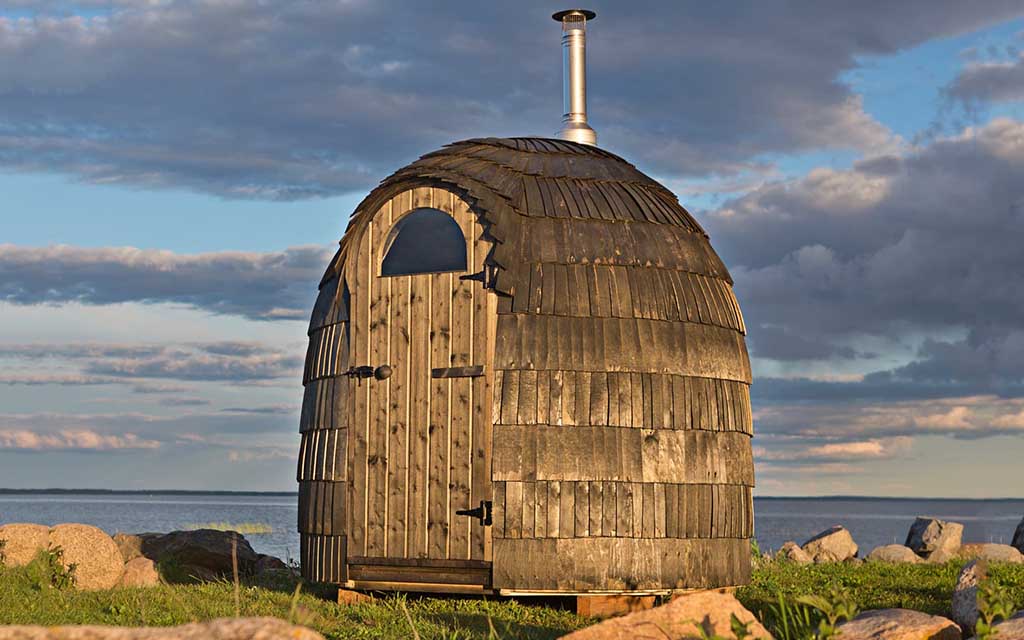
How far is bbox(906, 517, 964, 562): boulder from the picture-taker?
24.5 meters

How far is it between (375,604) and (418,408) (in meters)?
2.49

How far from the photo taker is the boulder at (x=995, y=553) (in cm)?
2245

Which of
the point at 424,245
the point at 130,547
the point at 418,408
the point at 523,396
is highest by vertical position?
the point at 424,245

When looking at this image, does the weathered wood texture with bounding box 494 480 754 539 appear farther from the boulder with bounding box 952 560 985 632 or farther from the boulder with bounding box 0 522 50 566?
the boulder with bounding box 0 522 50 566

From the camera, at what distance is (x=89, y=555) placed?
17969 mm

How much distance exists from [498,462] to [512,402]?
71 centimetres

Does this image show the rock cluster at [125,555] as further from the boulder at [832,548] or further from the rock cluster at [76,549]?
the boulder at [832,548]

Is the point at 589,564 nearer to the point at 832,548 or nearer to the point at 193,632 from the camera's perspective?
the point at 193,632

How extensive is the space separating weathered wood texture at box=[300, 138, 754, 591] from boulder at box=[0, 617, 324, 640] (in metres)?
8.48

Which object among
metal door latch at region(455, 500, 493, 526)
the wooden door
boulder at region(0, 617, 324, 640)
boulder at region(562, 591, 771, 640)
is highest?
the wooden door

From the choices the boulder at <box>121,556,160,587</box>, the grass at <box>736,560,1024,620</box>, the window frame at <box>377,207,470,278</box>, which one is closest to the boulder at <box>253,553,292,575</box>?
the boulder at <box>121,556,160,587</box>

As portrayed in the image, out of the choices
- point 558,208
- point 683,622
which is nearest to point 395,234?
point 558,208

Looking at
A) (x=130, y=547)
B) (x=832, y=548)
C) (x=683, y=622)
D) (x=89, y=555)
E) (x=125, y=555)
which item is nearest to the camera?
(x=683, y=622)

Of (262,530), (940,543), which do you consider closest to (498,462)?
(940,543)
